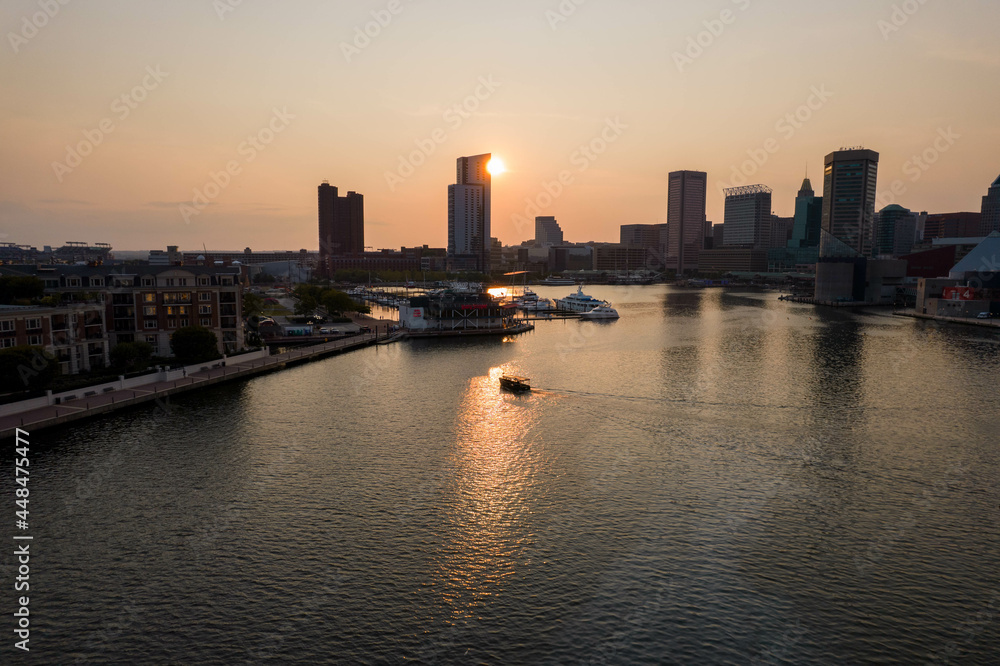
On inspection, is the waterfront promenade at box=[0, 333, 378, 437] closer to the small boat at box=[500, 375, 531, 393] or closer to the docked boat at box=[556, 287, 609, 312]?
the small boat at box=[500, 375, 531, 393]

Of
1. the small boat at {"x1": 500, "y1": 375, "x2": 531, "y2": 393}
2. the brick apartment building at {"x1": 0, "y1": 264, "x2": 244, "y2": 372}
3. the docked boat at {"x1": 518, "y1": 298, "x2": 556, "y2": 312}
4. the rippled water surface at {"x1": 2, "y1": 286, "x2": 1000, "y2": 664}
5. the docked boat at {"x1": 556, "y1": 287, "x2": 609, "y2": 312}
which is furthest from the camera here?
the docked boat at {"x1": 518, "y1": 298, "x2": 556, "y2": 312}

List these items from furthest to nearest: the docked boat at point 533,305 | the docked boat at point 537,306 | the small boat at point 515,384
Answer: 1. the docked boat at point 533,305
2. the docked boat at point 537,306
3. the small boat at point 515,384

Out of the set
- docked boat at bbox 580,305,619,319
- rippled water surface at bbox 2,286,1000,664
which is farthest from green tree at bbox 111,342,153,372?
docked boat at bbox 580,305,619,319

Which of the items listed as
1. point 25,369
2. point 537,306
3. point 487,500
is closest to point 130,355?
point 25,369

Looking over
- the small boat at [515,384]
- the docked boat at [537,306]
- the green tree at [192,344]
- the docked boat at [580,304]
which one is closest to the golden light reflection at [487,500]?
the small boat at [515,384]

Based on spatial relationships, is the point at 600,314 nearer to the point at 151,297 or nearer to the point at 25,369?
the point at 151,297

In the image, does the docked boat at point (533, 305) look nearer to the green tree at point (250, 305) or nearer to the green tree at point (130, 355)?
the green tree at point (250, 305)
